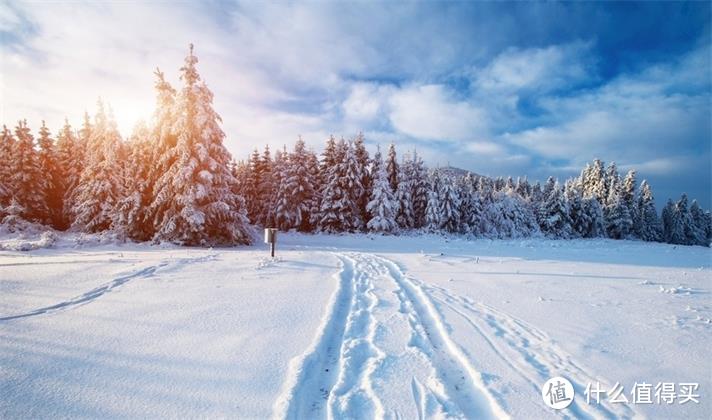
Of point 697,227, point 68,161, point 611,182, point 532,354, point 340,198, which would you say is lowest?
point 532,354

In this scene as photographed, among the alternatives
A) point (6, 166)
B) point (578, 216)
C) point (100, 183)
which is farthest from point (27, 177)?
point (578, 216)

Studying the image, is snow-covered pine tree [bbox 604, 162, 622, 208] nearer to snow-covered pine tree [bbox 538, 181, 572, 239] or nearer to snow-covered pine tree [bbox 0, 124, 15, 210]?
snow-covered pine tree [bbox 538, 181, 572, 239]

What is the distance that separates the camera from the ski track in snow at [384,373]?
3150mm

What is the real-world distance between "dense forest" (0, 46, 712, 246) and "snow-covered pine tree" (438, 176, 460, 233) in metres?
0.14

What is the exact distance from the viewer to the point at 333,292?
24.4 feet

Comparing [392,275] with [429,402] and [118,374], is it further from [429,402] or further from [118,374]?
[118,374]

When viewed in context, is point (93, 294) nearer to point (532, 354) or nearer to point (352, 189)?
point (532, 354)

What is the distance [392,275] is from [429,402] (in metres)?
6.86

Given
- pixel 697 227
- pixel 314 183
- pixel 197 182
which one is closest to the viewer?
pixel 197 182

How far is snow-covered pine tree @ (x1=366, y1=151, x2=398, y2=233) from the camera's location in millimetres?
33438

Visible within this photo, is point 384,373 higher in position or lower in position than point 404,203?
lower

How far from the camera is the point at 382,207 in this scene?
33.9m

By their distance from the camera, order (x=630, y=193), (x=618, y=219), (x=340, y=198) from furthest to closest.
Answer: (x=630, y=193) → (x=618, y=219) → (x=340, y=198)

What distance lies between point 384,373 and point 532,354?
7.54ft
